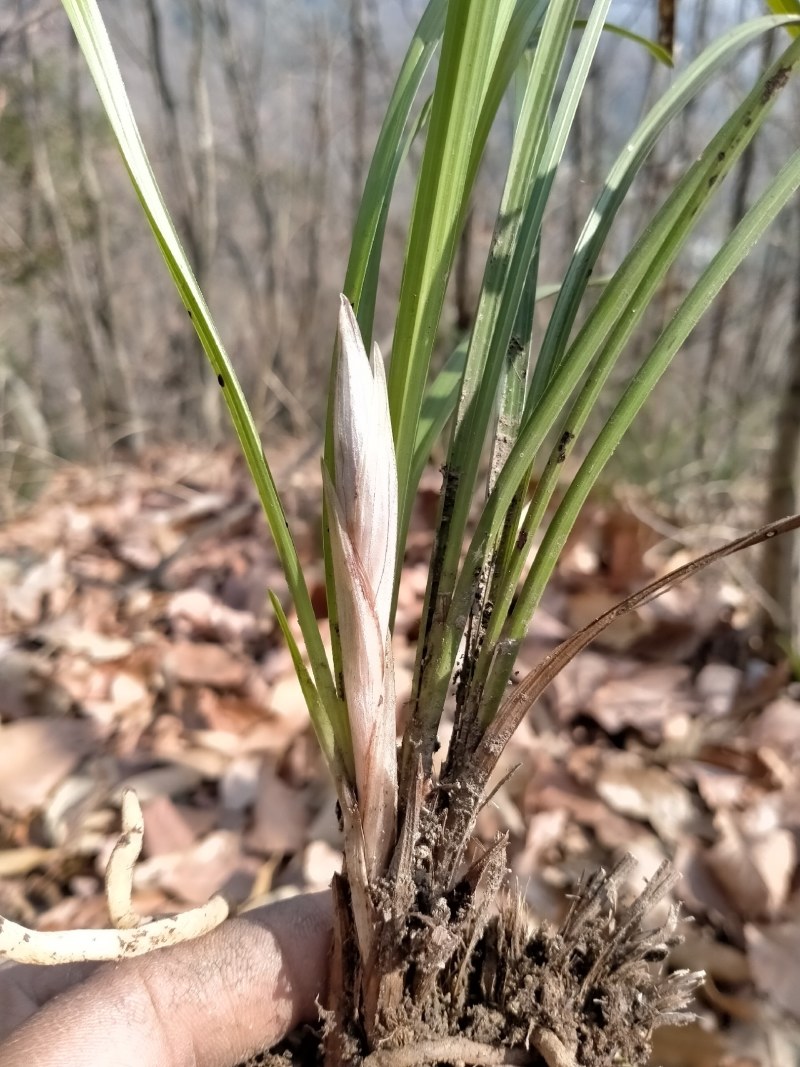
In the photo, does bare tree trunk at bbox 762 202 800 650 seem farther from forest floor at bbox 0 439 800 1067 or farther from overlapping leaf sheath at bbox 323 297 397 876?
overlapping leaf sheath at bbox 323 297 397 876

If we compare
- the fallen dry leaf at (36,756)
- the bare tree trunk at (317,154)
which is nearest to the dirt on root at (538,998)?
the fallen dry leaf at (36,756)

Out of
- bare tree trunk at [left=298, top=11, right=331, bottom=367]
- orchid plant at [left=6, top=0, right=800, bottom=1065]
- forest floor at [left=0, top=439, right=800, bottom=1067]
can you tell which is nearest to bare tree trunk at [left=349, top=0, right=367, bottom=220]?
bare tree trunk at [left=298, top=11, right=331, bottom=367]

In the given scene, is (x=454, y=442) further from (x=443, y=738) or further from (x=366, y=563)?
(x=443, y=738)

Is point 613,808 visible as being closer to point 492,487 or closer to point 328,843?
point 328,843

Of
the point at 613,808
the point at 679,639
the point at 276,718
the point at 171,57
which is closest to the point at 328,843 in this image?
the point at 276,718

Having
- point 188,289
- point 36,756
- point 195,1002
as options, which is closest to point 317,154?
point 36,756

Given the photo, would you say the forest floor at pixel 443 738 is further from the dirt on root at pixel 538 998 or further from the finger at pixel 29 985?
the finger at pixel 29 985

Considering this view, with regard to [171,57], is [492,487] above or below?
below
